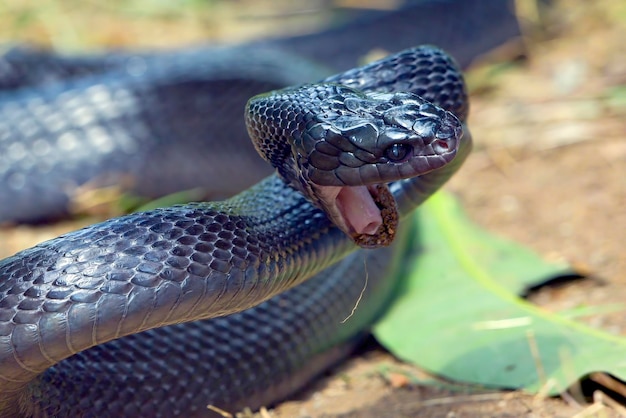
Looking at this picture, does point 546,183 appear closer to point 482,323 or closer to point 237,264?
point 482,323

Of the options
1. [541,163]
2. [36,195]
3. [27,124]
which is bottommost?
[541,163]

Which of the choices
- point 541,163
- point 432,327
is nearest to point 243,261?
point 432,327

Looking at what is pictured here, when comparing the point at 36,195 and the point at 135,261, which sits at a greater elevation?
the point at 135,261

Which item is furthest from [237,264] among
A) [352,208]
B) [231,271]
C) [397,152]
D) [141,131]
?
[141,131]

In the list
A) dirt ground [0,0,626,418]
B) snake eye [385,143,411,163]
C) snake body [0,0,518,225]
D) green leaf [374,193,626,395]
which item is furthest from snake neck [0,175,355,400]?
snake body [0,0,518,225]

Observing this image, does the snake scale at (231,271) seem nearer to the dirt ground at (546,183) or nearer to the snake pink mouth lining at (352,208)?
the snake pink mouth lining at (352,208)

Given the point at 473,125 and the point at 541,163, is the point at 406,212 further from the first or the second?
the point at 473,125
